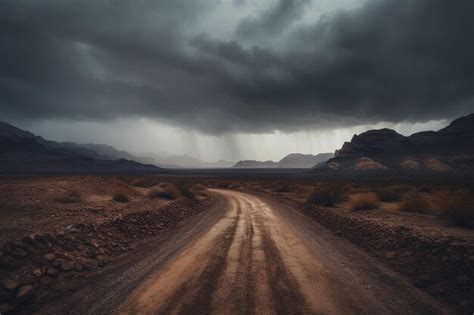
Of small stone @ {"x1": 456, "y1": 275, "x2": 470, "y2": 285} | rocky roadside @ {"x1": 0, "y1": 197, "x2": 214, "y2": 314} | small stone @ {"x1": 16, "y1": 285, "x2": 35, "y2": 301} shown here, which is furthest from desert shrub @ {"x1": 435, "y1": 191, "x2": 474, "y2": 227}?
small stone @ {"x1": 16, "y1": 285, "x2": 35, "y2": 301}

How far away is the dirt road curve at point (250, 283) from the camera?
4.60m

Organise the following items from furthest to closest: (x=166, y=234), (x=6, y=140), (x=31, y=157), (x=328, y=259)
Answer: (x=6, y=140), (x=31, y=157), (x=166, y=234), (x=328, y=259)

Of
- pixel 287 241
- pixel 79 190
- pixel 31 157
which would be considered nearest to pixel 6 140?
pixel 31 157

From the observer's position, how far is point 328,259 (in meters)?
7.34

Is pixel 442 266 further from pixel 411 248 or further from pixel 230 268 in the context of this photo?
pixel 230 268

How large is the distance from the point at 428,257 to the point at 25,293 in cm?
966

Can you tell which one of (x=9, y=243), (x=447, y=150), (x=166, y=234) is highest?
(x=447, y=150)

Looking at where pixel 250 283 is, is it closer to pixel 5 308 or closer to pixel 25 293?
pixel 25 293

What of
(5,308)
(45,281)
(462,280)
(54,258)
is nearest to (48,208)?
(54,258)

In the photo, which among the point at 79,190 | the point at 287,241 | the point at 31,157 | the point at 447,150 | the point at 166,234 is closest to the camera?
the point at 287,241

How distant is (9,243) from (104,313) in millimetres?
3988

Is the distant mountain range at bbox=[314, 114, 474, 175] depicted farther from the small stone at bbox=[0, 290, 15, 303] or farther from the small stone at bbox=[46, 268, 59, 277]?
the small stone at bbox=[0, 290, 15, 303]

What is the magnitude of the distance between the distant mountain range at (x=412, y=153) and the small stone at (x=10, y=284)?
132 meters

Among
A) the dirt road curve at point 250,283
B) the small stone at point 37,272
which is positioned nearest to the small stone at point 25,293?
the small stone at point 37,272
